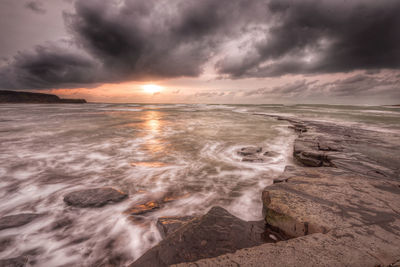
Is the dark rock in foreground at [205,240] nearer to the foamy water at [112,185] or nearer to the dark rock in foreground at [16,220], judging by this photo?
the foamy water at [112,185]

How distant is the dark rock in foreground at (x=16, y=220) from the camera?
2380 millimetres

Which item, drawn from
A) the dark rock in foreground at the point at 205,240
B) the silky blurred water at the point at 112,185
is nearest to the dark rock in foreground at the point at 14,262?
the silky blurred water at the point at 112,185

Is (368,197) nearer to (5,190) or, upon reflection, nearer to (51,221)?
(51,221)

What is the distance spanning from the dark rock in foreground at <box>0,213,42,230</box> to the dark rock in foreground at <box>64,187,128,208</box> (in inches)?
17.8

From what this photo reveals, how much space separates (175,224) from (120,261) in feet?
2.29

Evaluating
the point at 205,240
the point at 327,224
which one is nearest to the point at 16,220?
the point at 205,240

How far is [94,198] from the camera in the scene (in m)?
2.93

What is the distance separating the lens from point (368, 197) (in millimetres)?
2174

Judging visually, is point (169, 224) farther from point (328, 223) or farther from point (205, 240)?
point (328, 223)

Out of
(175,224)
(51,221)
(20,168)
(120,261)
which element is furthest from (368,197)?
(20,168)

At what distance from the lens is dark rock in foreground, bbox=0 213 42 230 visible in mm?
2380

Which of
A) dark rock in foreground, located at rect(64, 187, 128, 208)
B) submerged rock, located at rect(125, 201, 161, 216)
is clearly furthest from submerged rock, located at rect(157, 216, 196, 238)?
dark rock in foreground, located at rect(64, 187, 128, 208)

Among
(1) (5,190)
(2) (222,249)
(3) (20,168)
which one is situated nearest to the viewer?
(2) (222,249)

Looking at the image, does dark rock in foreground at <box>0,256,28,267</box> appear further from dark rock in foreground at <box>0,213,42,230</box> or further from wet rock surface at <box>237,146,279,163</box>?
wet rock surface at <box>237,146,279,163</box>
